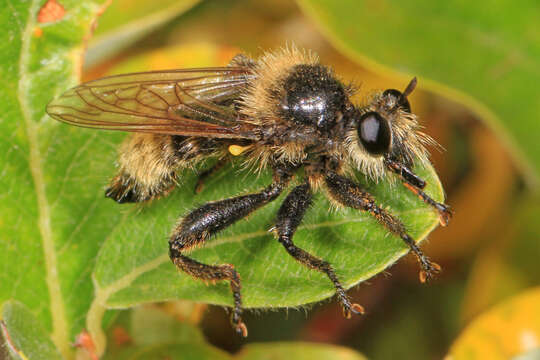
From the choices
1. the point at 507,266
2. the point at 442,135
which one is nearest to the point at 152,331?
the point at 507,266

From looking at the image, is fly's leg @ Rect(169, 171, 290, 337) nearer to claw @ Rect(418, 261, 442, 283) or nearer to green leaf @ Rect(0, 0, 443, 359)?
green leaf @ Rect(0, 0, 443, 359)

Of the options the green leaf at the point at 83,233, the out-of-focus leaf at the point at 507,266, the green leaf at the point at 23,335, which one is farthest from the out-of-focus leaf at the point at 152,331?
the out-of-focus leaf at the point at 507,266

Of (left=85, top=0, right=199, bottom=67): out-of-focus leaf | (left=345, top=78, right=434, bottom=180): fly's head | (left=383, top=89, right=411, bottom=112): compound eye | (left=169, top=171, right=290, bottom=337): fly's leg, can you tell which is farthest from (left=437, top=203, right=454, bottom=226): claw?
(left=85, top=0, right=199, bottom=67): out-of-focus leaf

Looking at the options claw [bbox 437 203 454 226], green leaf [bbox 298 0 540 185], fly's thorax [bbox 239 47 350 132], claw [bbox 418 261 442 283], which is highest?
green leaf [bbox 298 0 540 185]

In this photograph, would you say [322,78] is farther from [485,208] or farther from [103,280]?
[485,208]

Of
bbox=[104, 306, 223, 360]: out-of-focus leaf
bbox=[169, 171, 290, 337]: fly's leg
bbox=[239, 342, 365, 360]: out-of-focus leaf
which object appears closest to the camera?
bbox=[169, 171, 290, 337]: fly's leg

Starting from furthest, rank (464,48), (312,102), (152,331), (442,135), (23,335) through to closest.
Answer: (442,135), (464,48), (152,331), (312,102), (23,335)

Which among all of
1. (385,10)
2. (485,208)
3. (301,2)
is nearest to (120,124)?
(301,2)

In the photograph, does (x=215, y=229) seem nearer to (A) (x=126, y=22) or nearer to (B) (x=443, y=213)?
(B) (x=443, y=213)

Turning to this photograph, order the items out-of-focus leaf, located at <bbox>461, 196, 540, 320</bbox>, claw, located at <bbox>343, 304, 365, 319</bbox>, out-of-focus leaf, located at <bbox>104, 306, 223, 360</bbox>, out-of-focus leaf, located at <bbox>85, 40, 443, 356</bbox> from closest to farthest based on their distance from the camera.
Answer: out-of-focus leaf, located at <bbox>85, 40, 443, 356</bbox> < claw, located at <bbox>343, 304, 365, 319</bbox> < out-of-focus leaf, located at <bbox>104, 306, 223, 360</bbox> < out-of-focus leaf, located at <bbox>461, 196, 540, 320</bbox>
